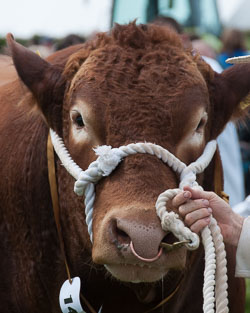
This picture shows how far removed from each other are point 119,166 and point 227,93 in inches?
37.6

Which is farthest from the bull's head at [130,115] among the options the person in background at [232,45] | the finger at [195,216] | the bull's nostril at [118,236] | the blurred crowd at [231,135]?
the person in background at [232,45]

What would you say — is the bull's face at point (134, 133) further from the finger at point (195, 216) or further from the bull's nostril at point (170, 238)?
the finger at point (195, 216)

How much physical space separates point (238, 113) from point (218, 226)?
3.35 ft

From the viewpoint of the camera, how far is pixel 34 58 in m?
4.25

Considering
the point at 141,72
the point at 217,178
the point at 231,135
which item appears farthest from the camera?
the point at 231,135

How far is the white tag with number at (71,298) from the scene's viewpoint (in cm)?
411

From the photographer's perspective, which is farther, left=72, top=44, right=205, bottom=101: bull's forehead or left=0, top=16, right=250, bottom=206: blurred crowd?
left=0, top=16, right=250, bottom=206: blurred crowd

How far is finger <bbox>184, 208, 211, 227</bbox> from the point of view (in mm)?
3440

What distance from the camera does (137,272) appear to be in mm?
3512

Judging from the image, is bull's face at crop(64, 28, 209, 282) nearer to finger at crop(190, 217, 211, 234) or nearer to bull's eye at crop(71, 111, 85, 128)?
bull's eye at crop(71, 111, 85, 128)

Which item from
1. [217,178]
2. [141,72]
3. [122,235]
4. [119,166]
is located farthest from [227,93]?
[122,235]

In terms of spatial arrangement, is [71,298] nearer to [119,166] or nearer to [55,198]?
[55,198]

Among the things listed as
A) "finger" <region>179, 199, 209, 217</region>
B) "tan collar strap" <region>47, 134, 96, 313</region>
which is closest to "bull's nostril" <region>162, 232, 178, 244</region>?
"finger" <region>179, 199, 209, 217</region>

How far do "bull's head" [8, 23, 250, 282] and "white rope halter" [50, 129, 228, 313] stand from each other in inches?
1.5
